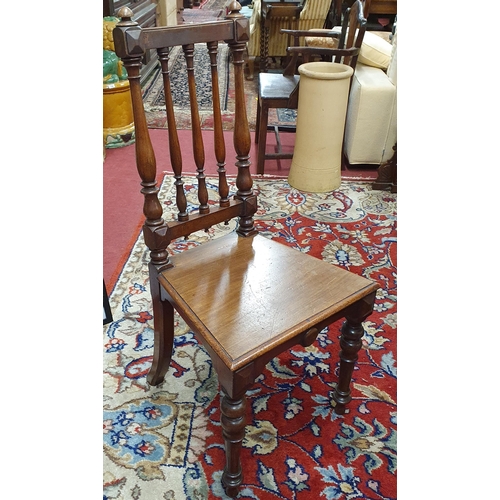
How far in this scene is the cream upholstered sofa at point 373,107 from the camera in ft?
10.4

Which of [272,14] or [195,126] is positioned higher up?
[272,14]

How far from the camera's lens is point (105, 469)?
4.60 ft

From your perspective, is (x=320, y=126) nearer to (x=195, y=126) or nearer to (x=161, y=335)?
(x=195, y=126)

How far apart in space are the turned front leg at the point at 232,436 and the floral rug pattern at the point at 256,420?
7 centimetres

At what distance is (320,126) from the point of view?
2.95 metres

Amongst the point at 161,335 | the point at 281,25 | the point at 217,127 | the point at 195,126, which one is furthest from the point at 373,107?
the point at 281,25

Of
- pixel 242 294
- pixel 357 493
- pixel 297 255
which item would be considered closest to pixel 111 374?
pixel 242 294

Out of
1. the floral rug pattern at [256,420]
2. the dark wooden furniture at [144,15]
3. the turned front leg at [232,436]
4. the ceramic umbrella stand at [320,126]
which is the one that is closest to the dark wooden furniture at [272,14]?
the dark wooden furniture at [144,15]

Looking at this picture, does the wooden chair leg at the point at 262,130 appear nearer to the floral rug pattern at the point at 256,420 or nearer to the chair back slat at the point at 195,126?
the floral rug pattern at the point at 256,420

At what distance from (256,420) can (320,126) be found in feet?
6.68

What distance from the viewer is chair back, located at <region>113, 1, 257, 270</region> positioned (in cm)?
117

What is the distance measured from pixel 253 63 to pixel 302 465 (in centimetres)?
554

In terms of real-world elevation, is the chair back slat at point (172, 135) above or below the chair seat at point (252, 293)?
above

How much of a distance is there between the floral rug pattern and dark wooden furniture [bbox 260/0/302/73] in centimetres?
433
